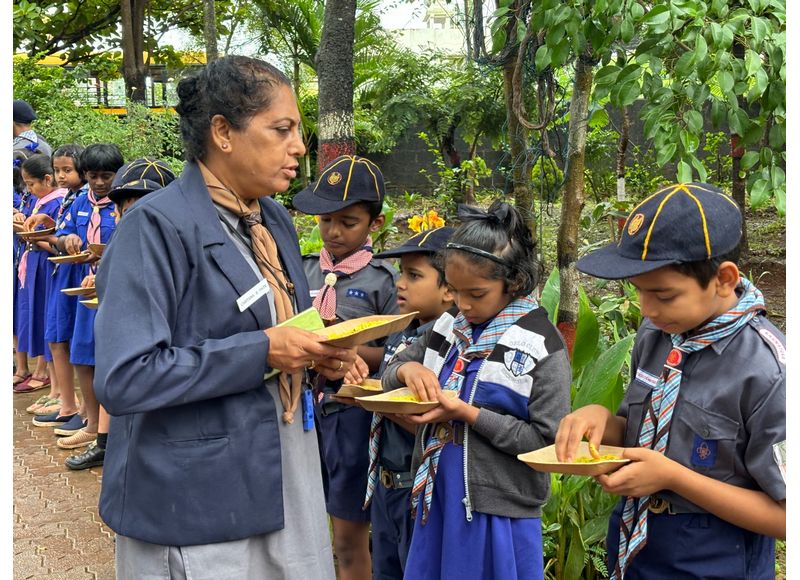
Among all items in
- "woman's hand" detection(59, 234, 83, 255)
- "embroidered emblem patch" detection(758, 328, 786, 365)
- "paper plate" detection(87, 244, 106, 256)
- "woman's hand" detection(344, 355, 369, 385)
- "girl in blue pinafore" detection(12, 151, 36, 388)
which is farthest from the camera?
"girl in blue pinafore" detection(12, 151, 36, 388)

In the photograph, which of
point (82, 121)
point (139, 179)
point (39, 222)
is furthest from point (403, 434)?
point (82, 121)

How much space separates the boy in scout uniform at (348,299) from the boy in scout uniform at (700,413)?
1.32m

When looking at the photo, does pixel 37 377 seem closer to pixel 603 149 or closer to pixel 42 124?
pixel 42 124

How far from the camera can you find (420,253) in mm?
3127

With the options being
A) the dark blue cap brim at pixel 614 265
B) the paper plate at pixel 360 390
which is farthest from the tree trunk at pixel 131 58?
the dark blue cap brim at pixel 614 265

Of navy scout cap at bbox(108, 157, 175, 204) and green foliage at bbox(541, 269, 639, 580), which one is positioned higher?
navy scout cap at bbox(108, 157, 175, 204)

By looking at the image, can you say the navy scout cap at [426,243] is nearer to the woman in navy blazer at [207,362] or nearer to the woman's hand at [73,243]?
the woman in navy blazer at [207,362]

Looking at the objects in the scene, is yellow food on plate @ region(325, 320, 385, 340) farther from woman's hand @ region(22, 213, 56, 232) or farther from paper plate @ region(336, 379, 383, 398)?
woman's hand @ region(22, 213, 56, 232)

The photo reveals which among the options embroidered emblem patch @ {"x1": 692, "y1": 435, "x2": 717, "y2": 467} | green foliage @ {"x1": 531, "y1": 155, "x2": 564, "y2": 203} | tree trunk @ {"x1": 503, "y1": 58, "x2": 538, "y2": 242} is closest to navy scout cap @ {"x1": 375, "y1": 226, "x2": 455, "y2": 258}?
→ embroidered emblem patch @ {"x1": 692, "y1": 435, "x2": 717, "y2": 467}

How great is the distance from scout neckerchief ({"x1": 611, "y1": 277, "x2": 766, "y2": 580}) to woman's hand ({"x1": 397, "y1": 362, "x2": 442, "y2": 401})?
612 millimetres

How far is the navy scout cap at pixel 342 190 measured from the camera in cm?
334

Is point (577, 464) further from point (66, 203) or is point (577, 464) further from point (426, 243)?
point (66, 203)

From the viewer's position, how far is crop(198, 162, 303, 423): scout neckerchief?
2264mm

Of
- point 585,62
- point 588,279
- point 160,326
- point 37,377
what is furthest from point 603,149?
point 160,326
